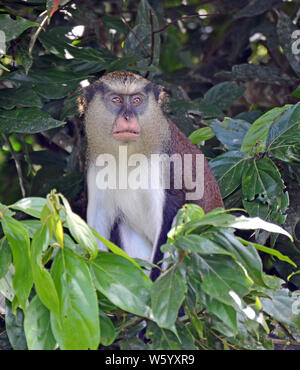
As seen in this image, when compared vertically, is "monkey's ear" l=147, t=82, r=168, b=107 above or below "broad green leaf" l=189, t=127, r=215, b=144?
above

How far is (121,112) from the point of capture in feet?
14.1

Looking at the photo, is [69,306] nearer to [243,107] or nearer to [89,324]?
[89,324]

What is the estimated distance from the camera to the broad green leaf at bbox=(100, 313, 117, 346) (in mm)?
2682

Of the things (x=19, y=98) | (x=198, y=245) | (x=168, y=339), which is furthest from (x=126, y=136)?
(x=198, y=245)

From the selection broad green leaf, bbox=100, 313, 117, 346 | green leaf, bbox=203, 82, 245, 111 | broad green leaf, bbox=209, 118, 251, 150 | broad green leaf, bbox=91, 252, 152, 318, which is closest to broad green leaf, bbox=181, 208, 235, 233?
broad green leaf, bbox=91, 252, 152, 318

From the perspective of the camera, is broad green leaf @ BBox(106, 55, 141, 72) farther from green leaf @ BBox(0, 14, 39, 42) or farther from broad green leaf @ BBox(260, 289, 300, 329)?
broad green leaf @ BBox(260, 289, 300, 329)

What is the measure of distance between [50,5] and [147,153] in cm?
120

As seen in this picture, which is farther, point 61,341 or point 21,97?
point 21,97

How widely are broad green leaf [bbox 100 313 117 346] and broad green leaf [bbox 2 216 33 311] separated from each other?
34 centimetres

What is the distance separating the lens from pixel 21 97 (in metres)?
4.36

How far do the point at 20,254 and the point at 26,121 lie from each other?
5.79ft

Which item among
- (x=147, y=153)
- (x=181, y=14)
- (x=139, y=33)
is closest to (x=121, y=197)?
(x=147, y=153)

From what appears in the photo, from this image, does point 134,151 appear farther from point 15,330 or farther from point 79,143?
point 15,330

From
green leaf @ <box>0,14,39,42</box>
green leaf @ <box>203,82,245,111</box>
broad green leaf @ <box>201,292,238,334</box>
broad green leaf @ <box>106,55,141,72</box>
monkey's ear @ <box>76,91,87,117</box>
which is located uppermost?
green leaf @ <box>0,14,39,42</box>
